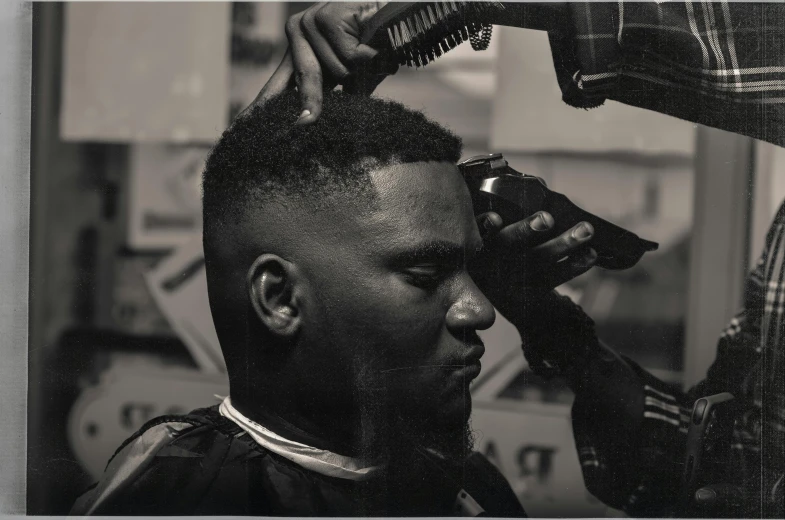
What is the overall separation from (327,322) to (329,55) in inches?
35.6

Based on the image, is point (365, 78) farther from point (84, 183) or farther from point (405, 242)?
point (84, 183)

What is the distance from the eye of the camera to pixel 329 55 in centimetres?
277

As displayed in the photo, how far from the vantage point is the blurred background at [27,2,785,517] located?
2.90 metres

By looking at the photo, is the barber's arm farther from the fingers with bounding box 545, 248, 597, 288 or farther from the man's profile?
the fingers with bounding box 545, 248, 597, 288

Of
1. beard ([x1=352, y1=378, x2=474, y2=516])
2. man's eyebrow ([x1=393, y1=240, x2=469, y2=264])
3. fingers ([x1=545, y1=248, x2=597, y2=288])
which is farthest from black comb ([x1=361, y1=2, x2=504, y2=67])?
beard ([x1=352, y1=378, x2=474, y2=516])

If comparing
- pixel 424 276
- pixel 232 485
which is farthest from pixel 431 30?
pixel 232 485

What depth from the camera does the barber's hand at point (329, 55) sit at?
2.75 metres

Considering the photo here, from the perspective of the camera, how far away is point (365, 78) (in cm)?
282

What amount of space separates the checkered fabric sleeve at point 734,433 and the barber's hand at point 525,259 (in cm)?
42

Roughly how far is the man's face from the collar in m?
0.18

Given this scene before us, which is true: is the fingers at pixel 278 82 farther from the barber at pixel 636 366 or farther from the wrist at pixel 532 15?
the wrist at pixel 532 15

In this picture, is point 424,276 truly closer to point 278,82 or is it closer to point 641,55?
point 278,82

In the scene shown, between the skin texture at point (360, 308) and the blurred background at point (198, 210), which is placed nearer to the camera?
the skin texture at point (360, 308)

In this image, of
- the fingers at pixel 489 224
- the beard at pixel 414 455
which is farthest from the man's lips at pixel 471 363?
the fingers at pixel 489 224
